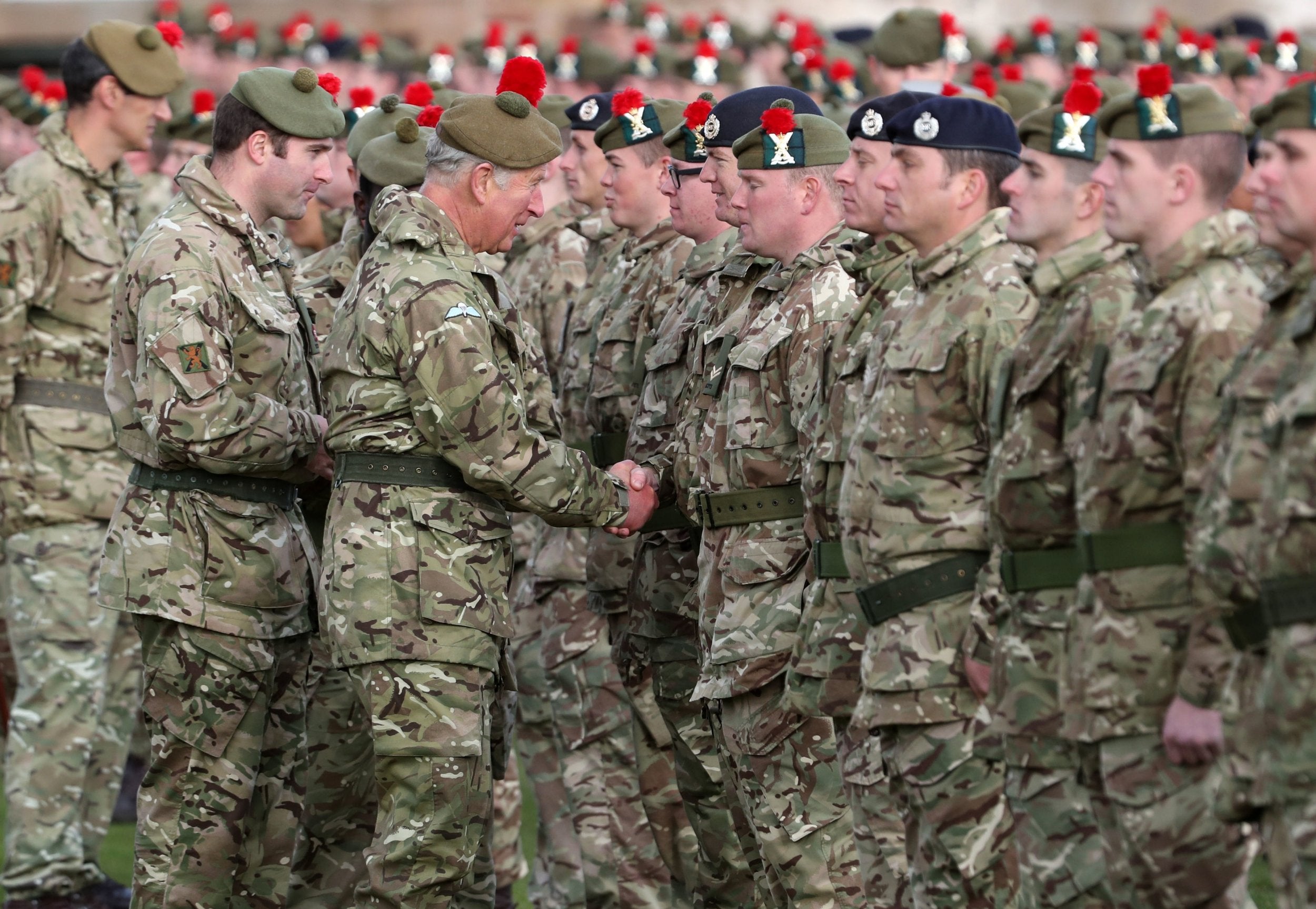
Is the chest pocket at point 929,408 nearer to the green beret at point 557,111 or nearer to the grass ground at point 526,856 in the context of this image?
the grass ground at point 526,856

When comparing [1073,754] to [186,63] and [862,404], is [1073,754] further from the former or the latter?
[186,63]

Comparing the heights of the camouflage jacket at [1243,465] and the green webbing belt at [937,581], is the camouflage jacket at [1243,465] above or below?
above

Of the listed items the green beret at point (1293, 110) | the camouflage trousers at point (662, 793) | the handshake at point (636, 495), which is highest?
the green beret at point (1293, 110)

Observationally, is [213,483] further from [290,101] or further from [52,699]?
[52,699]

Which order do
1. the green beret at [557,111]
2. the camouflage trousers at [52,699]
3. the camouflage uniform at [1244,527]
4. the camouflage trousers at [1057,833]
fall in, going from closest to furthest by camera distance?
the camouflage uniform at [1244,527], the camouflage trousers at [1057,833], the camouflage trousers at [52,699], the green beret at [557,111]

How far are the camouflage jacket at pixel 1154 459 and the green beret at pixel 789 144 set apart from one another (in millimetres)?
1690

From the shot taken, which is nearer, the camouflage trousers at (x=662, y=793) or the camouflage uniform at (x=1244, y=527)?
the camouflage uniform at (x=1244, y=527)

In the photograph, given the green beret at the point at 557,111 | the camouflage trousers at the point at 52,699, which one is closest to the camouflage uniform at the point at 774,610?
the camouflage trousers at the point at 52,699

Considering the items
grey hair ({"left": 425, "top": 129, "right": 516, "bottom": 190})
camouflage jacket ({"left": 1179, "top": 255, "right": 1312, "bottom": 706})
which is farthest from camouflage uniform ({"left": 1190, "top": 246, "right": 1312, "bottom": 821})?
grey hair ({"left": 425, "top": 129, "right": 516, "bottom": 190})

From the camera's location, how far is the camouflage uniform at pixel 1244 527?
3488 mm

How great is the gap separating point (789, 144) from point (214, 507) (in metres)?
1.88

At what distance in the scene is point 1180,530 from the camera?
385cm

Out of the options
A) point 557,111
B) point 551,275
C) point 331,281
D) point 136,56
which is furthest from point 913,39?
point 331,281

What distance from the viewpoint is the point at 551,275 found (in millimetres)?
7527
